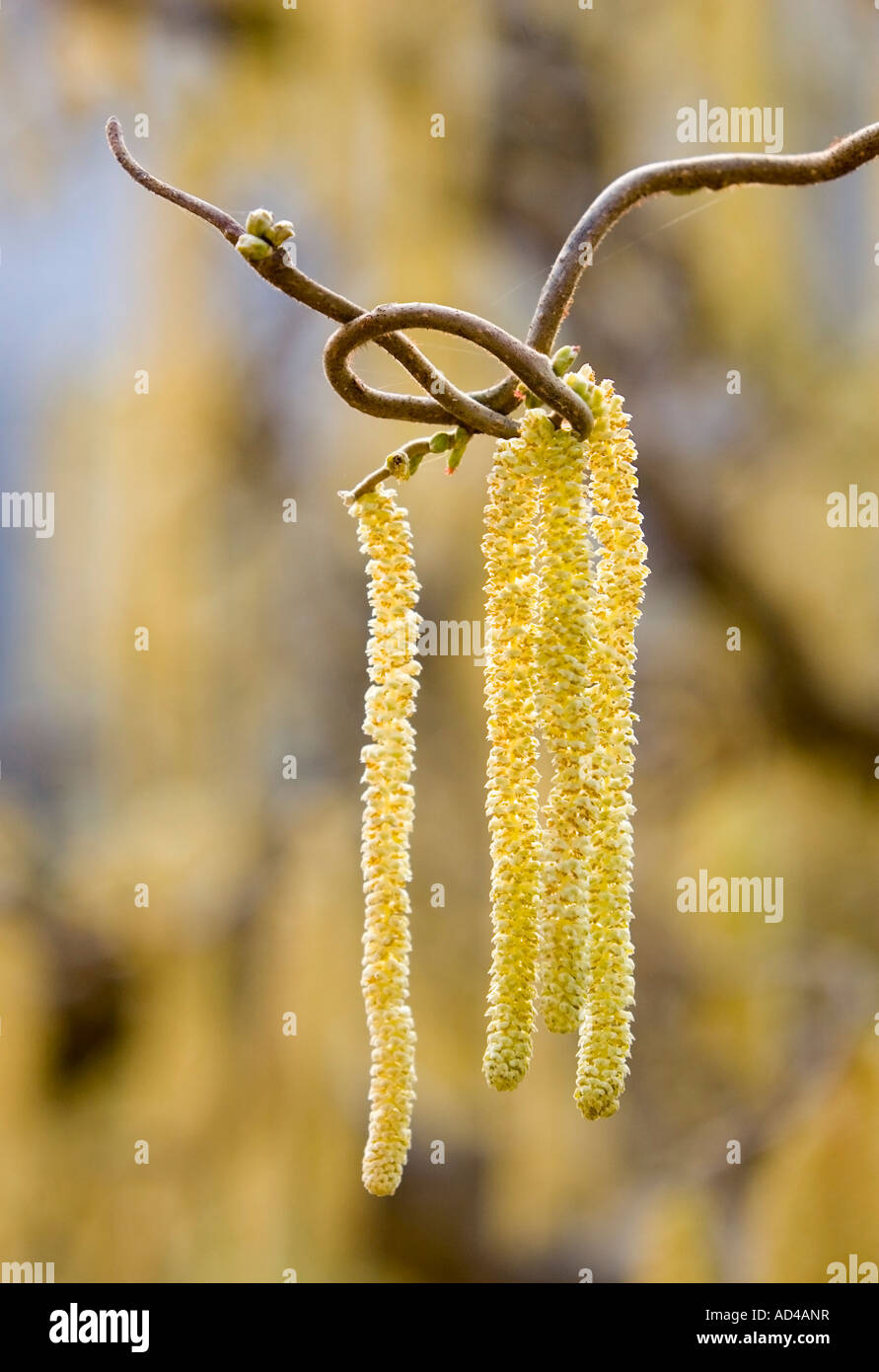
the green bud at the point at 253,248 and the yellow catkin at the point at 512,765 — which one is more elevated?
the green bud at the point at 253,248
